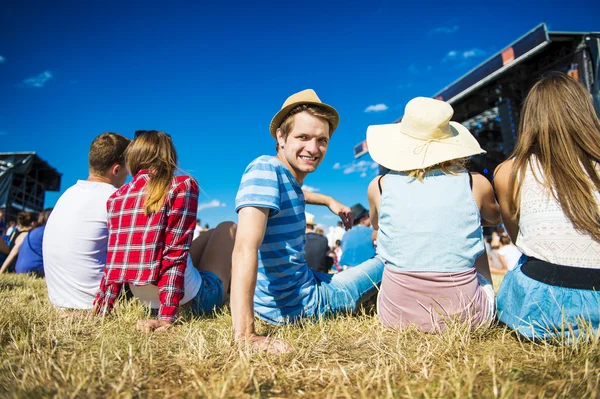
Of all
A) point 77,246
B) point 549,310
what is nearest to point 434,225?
point 549,310

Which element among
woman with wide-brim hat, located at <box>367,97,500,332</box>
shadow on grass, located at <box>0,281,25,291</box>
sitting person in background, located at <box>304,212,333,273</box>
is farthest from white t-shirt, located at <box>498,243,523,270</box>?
shadow on grass, located at <box>0,281,25,291</box>

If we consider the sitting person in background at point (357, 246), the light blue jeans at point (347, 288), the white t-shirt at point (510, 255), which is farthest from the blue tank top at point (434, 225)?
the white t-shirt at point (510, 255)

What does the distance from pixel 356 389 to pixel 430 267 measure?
0.78m

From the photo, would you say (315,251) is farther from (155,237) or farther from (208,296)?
(155,237)

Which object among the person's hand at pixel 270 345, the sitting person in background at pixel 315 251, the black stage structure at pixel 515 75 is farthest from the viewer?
the black stage structure at pixel 515 75

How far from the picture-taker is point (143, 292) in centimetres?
205

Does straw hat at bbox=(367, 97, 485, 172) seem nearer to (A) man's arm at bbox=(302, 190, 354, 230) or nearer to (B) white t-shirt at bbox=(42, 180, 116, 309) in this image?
(A) man's arm at bbox=(302, 190, 354, 230)

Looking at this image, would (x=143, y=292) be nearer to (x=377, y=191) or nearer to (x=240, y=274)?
(x=240, y=274)

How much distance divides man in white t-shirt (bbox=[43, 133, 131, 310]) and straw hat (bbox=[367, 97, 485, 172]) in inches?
70.3

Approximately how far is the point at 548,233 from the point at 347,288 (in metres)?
1.02

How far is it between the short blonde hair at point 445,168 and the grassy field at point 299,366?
0.69 metres

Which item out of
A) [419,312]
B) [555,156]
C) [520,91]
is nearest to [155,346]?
[419,312]

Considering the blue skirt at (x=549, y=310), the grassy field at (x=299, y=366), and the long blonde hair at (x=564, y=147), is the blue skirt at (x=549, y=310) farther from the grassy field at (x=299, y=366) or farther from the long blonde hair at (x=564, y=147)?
the long blonde hair at (x=564, y=147)

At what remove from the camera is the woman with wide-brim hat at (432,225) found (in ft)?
5.17
